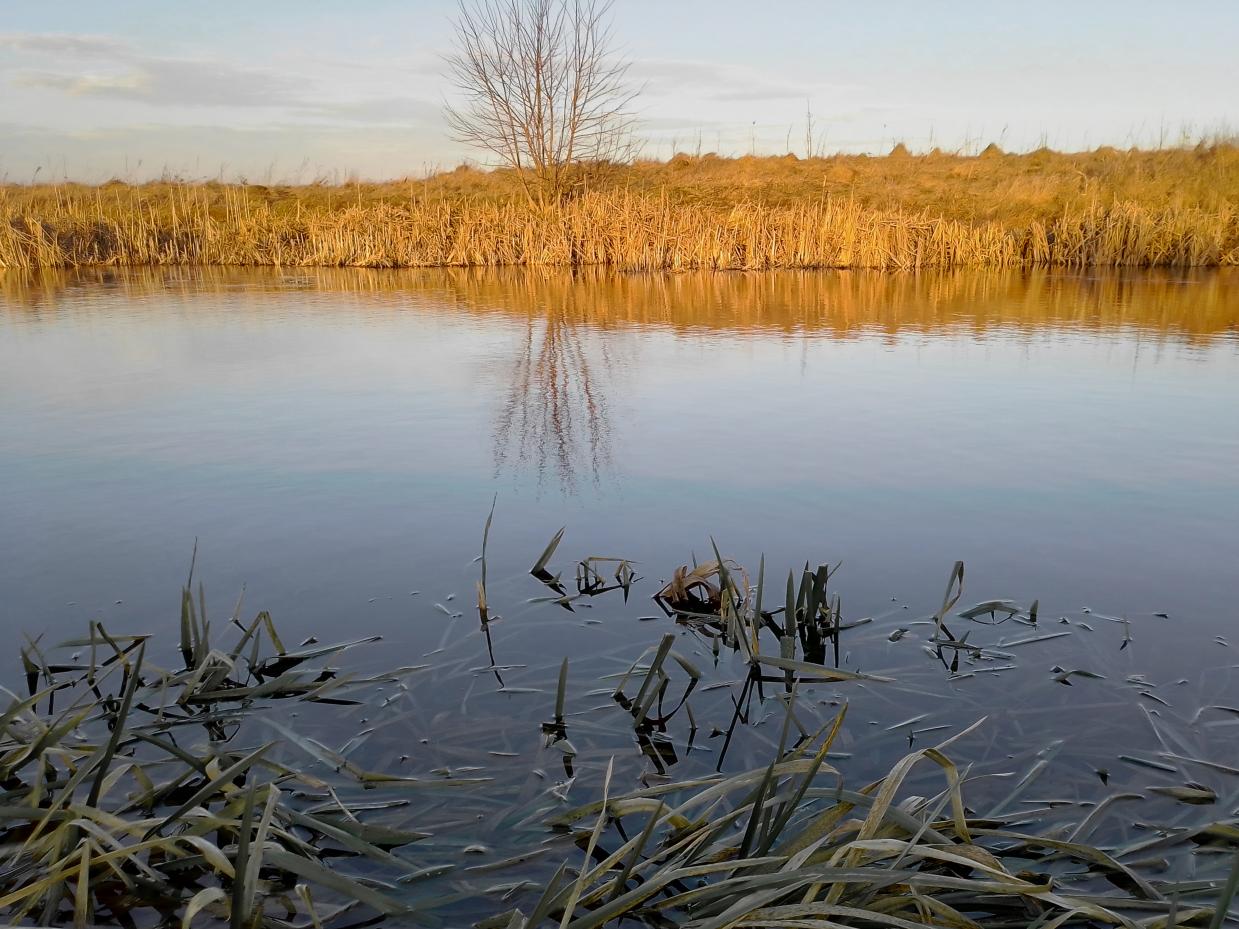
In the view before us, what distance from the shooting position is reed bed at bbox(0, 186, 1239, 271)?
46.2 feet

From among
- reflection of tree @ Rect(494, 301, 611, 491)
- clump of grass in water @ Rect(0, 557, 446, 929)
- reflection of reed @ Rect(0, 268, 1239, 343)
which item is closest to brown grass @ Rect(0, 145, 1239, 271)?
reflection of reed @ Rect(0, 268, 1239, 343)

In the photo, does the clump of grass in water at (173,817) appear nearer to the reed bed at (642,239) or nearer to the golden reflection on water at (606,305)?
the golden reflection on water at (606,305)

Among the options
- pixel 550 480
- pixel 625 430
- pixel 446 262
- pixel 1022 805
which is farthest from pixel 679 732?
pixel 446 262

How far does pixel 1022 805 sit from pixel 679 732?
68 cm

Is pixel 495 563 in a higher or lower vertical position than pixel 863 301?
lower

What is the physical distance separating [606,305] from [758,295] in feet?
6.65

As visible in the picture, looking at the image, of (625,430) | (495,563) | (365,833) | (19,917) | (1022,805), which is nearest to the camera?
(19,917)

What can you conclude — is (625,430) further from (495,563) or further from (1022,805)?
(1022,805)

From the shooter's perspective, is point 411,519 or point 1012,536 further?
point 411,519

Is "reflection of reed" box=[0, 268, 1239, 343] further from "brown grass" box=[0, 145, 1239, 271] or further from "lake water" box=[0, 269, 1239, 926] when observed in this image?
"brown grass" box=[0, 145, 1239, 271]

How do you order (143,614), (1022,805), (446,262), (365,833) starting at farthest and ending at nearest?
(446,262), (143,614), (1022,805), (365,833)

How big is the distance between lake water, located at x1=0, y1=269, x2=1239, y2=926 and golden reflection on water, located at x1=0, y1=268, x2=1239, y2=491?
0.07 m

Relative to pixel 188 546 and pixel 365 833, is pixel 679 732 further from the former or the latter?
pixel 188 546

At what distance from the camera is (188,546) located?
3.01 m
